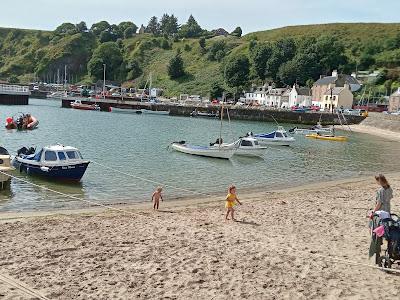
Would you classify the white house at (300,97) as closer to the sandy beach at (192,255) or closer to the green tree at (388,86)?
the green tree at (388,86)

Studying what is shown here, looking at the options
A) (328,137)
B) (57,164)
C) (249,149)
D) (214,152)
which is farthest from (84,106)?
(57,164)

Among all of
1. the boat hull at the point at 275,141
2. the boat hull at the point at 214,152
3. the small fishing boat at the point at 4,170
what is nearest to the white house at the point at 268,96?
the boat hull at the point at 275,141

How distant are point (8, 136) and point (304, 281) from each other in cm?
5110

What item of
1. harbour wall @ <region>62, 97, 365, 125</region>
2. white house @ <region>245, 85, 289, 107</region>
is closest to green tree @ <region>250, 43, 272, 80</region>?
white house @ <region>245, 85, 289, 107</region>

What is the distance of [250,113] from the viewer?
4811 inches

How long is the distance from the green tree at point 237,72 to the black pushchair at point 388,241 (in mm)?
150235

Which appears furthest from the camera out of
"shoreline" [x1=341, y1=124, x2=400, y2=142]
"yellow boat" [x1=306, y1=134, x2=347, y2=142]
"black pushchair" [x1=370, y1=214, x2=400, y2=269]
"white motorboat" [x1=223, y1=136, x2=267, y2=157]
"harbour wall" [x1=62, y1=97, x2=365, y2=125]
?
"harbour wall" [x1=62, y1=97, x2=365, y2=125]

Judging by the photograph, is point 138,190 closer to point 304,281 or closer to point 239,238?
point 239,238

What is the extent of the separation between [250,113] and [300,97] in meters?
27.9

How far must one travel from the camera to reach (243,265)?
44.3 ft

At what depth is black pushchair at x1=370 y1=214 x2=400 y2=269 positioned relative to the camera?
40.3 ft

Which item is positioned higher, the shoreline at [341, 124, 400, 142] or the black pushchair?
the black pushchair

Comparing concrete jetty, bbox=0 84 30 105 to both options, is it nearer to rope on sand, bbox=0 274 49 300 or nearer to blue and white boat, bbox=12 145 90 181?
blue and white boat, bbox=12 145 90 181

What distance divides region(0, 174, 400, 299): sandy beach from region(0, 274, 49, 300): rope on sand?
5.4 inches
